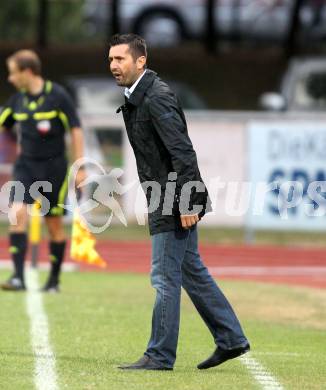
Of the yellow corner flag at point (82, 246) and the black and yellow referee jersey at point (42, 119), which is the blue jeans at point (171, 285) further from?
the black and yellow referee jersey at point (42, 119)

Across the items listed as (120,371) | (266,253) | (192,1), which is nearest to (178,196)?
(120,371)

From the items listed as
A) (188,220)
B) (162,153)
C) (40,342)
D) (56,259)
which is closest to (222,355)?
(188,220)

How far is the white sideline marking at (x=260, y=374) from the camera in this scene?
7.72 metres

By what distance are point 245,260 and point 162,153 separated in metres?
10.8

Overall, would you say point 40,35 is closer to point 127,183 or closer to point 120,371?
point 127,183

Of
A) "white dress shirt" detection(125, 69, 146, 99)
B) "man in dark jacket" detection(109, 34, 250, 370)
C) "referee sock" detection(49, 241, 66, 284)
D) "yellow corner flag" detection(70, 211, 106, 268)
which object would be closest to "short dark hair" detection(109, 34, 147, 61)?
"man in dark jacket" detection(109, 34, 250, 370)

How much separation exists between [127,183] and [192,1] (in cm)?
1445

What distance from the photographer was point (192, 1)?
112 feet

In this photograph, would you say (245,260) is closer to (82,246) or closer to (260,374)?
(82,246)

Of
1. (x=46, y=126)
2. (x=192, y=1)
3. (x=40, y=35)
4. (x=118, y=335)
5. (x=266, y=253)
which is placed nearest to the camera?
(x=118, y=335)

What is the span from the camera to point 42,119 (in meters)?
13.1

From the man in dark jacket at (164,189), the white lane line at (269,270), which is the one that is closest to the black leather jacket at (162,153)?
the man in dark jacket at (164,189)

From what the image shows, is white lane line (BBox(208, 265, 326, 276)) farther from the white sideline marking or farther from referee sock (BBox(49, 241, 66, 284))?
the white sideline marking

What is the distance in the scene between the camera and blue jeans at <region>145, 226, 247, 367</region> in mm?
8109
